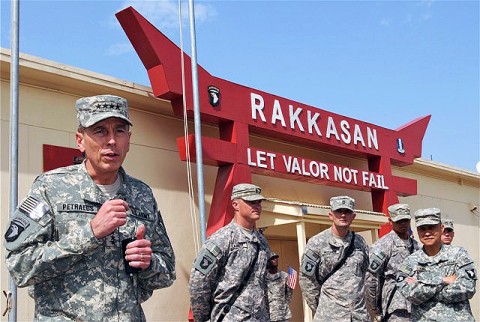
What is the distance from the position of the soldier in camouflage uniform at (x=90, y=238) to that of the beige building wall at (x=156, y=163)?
526 centimetres

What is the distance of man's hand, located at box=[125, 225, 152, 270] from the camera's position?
8.10 ft

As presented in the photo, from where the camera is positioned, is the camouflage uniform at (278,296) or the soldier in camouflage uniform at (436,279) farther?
the camouflage uniform at (278,296)

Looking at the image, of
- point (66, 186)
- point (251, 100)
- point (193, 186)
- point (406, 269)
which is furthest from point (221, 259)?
point (251, 100)

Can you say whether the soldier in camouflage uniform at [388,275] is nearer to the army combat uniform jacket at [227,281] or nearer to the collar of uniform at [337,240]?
the collar of uniform at [337,240]

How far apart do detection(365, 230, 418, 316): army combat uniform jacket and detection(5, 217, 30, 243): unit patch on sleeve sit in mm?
4791

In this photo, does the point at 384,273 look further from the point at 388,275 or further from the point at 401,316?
the point at 401,316

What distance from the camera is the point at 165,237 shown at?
2875mm

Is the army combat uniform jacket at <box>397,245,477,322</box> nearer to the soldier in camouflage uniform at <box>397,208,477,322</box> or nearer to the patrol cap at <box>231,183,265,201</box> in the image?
the soldier in camouflage uniform at <box>397,208,477,322</box>

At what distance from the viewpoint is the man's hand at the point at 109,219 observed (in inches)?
92.4

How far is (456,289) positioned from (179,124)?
5.83 m

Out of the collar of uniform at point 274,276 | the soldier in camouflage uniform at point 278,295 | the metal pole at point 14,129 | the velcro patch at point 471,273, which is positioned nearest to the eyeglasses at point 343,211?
the velcro patch at point 471,273

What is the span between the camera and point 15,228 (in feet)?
8.07

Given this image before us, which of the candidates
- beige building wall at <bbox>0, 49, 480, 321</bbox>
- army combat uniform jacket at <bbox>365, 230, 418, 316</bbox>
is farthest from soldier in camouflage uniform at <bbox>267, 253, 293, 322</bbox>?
army combat uniform jacket at <bbox>365, 230, 418, 316</bbox>

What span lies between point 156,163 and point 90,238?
712cm
